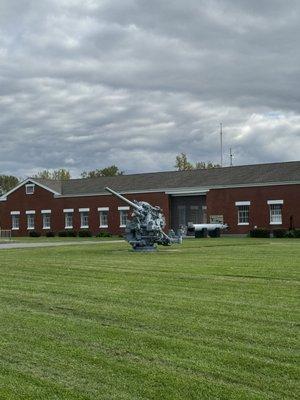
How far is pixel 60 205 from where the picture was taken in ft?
204

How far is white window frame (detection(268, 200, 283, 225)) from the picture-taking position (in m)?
49.3

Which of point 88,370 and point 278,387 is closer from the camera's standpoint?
point 278,387

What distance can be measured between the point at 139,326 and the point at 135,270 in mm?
8654

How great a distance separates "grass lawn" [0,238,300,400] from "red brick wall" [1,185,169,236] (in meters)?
41.5

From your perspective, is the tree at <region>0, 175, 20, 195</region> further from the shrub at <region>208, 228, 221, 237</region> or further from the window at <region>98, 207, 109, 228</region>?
the shrub at <region>208, 228, 221, 237</region>

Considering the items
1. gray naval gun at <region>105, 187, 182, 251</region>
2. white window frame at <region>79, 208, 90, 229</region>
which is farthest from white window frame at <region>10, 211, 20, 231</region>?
gray naval gun at <region>105, 187, 182, 251</region>

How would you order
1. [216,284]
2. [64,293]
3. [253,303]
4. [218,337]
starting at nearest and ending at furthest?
[218,337] → [253,303] → [64,293] → [216,284]

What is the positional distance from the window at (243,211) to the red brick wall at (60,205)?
697cm

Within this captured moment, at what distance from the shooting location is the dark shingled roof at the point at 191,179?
2012 inches

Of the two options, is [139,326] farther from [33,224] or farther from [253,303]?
[33,224]

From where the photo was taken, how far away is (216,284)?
46.4 feet

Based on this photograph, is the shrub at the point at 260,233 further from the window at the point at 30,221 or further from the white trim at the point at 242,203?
the window at the point at 30,221

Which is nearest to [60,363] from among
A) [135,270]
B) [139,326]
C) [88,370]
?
[88,370]

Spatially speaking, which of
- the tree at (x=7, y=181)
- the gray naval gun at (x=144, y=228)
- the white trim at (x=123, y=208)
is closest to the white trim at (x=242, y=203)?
the white trim at (x=123, y=208)
